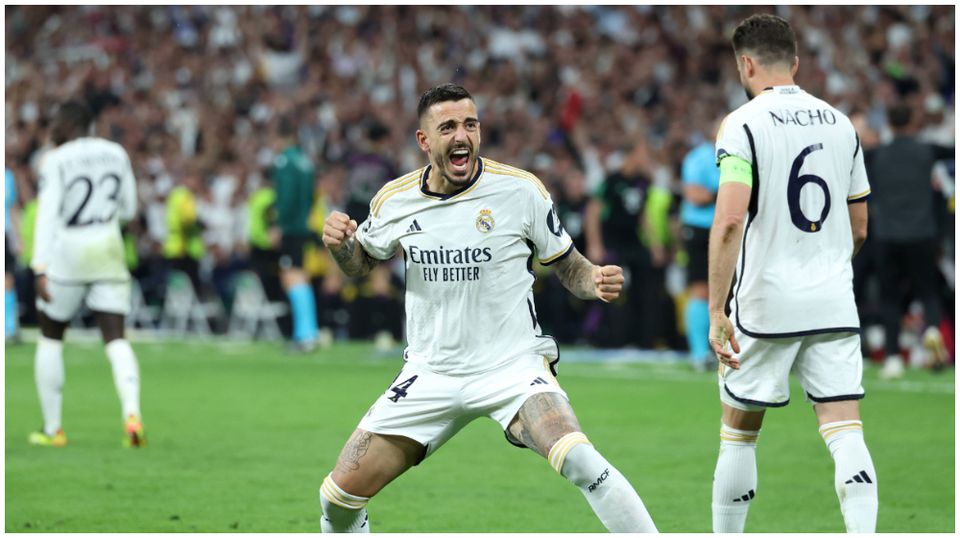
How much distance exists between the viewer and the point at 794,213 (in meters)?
6.12

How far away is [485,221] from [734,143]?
1012 mm

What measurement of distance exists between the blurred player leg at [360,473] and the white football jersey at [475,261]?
1.13 ft

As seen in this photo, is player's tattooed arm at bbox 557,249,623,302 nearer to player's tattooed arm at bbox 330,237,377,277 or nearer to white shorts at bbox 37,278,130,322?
player's tattooed arm at bbox 330,237,377,277

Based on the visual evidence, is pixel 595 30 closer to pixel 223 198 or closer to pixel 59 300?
pixel 223 198

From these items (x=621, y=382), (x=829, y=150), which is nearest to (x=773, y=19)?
(x=829, y=150)

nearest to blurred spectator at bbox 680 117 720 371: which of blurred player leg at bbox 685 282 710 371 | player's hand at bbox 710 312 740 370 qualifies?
blurred player leg at bbox 685 282 710 371

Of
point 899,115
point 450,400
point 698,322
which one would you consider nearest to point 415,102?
point 698,322

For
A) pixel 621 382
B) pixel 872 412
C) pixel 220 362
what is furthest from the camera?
pixel 220 362

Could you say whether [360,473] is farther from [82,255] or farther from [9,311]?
[9,311]

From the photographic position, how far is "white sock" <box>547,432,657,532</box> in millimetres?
5473

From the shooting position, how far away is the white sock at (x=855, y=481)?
19.5 ft

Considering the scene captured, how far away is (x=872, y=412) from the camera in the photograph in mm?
11773

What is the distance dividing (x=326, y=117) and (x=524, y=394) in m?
19.2

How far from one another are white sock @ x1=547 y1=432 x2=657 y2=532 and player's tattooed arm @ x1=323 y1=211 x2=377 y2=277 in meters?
1.15
